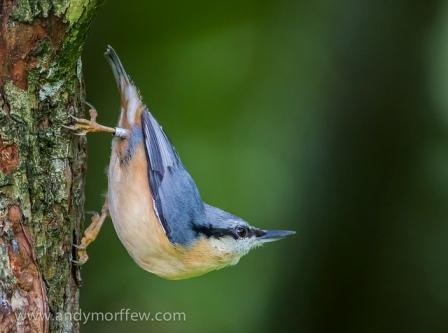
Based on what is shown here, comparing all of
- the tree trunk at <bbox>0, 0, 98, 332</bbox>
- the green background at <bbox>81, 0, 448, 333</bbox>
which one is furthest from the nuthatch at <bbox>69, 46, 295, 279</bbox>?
the green background at <bbox>81, 0, 448, 333</bbox>

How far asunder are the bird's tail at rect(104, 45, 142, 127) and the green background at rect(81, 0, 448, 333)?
901 mm

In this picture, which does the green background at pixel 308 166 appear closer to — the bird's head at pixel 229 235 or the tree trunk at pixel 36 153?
the bird's head at pixel 229 235

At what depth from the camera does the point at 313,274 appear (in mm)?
5062

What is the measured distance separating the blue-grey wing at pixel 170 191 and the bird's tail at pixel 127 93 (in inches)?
2.7

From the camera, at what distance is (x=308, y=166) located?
532cm

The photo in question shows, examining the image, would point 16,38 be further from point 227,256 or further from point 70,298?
point 227,256

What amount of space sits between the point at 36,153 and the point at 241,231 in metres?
1.43

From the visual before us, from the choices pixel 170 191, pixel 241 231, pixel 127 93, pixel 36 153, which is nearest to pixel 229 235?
pixel 241 231

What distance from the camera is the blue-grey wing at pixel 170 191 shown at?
3629mm

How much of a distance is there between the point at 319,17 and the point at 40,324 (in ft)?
12.1

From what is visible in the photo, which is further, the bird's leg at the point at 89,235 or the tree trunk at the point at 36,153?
the bird's leg at the point at 89,235

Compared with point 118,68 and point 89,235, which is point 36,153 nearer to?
point 89,235

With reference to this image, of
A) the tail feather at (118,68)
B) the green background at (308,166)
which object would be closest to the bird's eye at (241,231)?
the tail feather at (118,68)

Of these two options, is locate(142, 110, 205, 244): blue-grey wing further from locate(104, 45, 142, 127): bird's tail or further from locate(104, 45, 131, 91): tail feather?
→ locate(104, 45, 131, 91): tail feather
